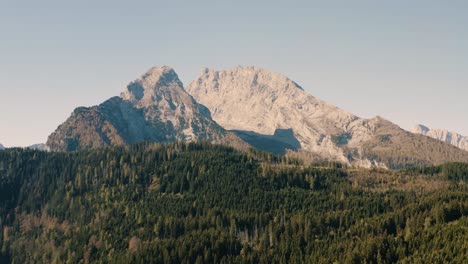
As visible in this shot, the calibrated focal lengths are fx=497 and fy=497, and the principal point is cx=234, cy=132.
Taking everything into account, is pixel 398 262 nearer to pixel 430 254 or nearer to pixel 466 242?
pixel 430 254

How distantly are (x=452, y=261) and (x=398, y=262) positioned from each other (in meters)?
20.3

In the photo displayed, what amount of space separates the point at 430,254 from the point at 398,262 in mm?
13090

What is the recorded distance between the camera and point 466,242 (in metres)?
198

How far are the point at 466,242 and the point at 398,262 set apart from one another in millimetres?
28201

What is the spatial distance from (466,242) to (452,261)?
51.3ft

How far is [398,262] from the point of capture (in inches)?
7815

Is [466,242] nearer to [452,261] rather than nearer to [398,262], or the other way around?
[452,261]

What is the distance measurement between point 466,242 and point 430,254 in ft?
49.6

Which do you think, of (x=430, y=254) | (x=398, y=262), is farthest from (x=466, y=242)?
(x=398, y=262)

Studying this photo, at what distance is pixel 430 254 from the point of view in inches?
7805

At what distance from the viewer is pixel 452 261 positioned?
7382 inches
